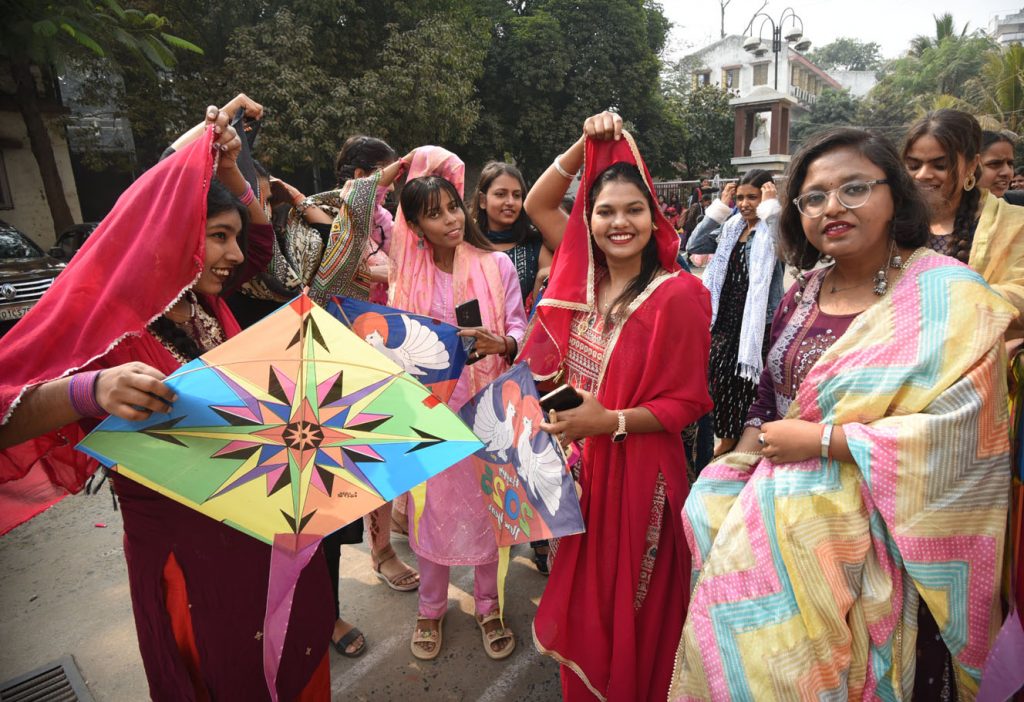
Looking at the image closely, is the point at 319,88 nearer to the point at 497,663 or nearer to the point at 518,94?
the point at 518,94

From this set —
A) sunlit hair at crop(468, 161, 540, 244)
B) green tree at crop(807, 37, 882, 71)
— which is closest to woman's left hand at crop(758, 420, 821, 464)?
sunlit hair at crop(468, 161, 540, 244)

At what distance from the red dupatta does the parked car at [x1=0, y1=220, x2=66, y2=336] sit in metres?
5.32

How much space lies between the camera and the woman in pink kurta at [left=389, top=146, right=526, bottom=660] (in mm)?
2459

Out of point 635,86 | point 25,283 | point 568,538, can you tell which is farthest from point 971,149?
point 635,86

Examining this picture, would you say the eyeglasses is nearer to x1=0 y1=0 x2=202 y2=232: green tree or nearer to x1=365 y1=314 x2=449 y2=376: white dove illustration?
x1=365 y1=314 x2=449 y2=376: white dove illustration

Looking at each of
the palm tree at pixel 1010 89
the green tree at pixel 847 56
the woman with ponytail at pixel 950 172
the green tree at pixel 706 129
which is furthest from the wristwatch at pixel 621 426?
the green tree at pixel 847 56

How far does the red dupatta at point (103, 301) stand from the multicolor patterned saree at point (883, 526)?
4.87 feet

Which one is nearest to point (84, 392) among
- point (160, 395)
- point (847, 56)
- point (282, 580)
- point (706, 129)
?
point (160, 395)

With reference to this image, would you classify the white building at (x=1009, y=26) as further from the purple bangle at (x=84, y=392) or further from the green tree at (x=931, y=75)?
the purple bangle at (x=84, y=392)

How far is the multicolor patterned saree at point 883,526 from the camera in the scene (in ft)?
4.25

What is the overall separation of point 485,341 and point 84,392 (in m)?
1.38

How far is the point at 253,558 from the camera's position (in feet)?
5.41

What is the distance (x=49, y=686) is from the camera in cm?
243

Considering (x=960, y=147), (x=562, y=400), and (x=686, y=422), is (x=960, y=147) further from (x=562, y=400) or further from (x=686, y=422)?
(x=562, y=400)
